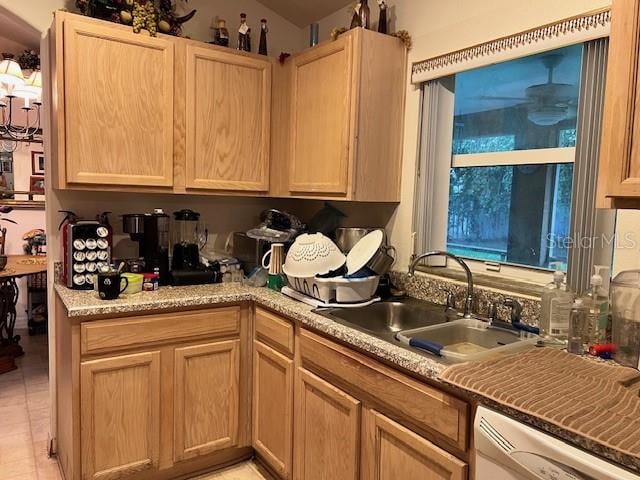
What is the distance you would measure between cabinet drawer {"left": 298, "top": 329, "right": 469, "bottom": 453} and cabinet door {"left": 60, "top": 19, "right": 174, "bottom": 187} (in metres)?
1.15

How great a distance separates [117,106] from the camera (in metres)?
2.27

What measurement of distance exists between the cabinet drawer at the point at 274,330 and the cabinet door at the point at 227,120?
743mm

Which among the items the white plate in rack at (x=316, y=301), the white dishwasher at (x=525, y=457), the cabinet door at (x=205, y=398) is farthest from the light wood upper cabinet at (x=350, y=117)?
the white dishwasher at (x=525, y=457)

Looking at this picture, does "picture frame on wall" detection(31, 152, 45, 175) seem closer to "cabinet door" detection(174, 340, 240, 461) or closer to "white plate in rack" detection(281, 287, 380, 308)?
"cabinet door" detection(174, 340, 240, 461)

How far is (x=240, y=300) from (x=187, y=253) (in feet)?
1.45

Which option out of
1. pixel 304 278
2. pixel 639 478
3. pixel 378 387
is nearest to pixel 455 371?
pixel 378 387

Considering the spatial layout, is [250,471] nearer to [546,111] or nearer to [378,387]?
[378,387]

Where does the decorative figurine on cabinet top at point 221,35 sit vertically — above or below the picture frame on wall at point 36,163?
above

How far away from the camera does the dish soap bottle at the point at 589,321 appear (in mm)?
1543

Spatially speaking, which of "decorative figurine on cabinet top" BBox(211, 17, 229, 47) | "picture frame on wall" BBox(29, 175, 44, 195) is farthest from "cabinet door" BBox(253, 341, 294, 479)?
"picture frame on wall" BBox(29, 175, 44, 195)

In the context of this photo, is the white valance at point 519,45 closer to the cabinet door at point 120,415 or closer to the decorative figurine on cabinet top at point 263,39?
the decorative figurine on cabinet top at point 263,39

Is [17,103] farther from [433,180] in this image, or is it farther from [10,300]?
[433,180]

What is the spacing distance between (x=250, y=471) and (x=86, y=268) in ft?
4.22

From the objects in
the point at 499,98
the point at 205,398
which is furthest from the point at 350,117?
the point at 205,398
